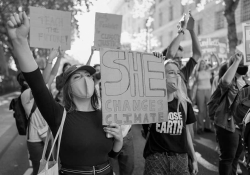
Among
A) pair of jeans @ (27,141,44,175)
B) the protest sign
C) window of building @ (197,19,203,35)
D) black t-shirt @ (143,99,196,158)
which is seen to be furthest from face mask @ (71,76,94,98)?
window of building @ (197,19,203,35)

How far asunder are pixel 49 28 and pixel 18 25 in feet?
8.48

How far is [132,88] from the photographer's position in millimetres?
2340

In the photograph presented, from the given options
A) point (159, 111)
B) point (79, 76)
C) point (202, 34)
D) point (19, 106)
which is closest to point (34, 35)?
point (19, 106)

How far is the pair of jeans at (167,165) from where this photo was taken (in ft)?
8.49

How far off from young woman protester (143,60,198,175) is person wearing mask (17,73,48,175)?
1.49m

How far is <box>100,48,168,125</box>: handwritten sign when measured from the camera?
222 cm

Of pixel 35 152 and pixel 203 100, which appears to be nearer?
pixel 35 152

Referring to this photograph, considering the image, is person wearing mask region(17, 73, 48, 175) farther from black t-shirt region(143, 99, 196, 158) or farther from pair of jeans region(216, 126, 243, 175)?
pair of jeans region(216, 126, 243, 175)

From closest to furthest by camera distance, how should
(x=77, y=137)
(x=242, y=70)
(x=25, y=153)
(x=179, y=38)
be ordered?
1. (x=77, y=137)
2. (x=179, y=38)
3. (x=242, y=70)
4. (x=25, y=153)

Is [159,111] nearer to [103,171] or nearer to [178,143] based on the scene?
[178,143]

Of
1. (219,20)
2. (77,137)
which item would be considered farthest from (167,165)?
(219,20)

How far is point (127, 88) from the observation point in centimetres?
231

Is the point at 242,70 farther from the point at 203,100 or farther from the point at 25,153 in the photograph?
the point at 25,153

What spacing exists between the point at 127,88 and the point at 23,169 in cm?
362
